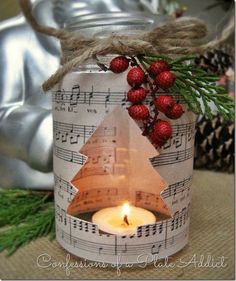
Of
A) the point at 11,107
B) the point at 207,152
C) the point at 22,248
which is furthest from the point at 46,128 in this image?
the point at 207,152

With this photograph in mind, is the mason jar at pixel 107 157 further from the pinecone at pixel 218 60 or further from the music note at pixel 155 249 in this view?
the pinecone at pixel 218 60

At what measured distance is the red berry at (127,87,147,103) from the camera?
0.39 metres

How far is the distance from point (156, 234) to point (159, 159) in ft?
0.31

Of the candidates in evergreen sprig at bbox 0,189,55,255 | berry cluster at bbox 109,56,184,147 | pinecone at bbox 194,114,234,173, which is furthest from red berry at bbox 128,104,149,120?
pinecone at bbox 194,114,234,173

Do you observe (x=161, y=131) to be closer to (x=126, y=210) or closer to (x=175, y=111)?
(x=175, y=111)

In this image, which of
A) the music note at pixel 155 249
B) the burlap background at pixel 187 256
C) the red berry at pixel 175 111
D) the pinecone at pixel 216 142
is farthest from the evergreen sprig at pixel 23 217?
the pinecone at pixel 216 142

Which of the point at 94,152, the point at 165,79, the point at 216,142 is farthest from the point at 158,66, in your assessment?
the point at 216,142

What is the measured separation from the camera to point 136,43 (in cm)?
39

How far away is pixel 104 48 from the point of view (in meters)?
0.39

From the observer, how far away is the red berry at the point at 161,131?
388 mm

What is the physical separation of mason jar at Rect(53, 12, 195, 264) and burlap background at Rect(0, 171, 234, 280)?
0.02m

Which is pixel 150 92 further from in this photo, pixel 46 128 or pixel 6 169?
pixel 6 169

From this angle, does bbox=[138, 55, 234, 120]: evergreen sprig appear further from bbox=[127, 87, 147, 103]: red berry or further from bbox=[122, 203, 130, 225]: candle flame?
bbox=[122, 203, 130, 225]: candle flame

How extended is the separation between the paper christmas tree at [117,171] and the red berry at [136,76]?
4 cm
